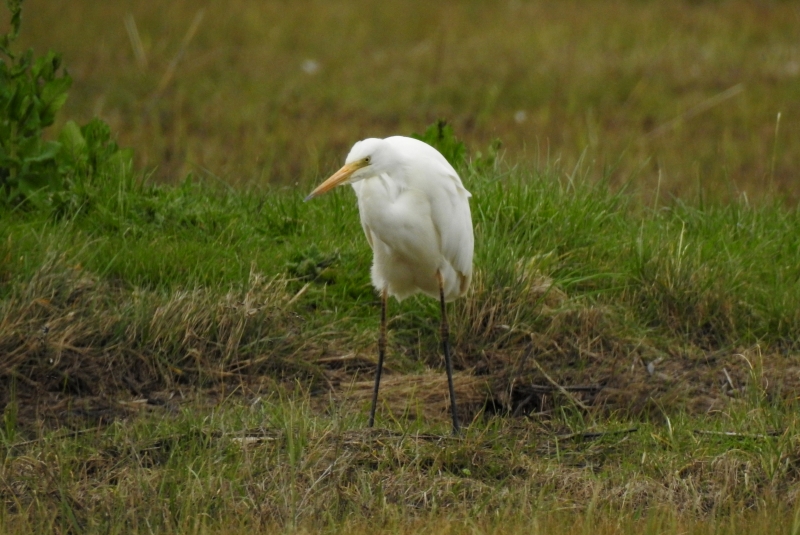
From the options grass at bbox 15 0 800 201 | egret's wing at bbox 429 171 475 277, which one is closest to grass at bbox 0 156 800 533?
egret's wing at bbox 429 171 475 277

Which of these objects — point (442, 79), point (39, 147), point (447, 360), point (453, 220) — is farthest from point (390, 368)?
point (442, 79)

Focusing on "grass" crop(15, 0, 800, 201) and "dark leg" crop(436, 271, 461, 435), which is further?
"grass" crop(15, 0, 800, 201)

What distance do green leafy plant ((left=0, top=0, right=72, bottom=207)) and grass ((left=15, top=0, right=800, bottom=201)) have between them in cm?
225

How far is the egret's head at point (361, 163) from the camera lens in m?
3.52

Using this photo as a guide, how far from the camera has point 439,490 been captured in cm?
325

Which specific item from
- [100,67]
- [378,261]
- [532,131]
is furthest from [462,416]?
[100,67]

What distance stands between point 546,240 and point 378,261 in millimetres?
1030

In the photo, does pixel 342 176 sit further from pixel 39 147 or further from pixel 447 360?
pixel 39 147

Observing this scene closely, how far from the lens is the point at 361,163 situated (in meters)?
3.54

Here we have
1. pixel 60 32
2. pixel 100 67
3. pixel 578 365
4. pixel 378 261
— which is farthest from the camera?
pixel 60 32

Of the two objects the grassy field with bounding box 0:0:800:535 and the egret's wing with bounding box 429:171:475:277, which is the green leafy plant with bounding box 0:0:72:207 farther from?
the egret's wing with bounding box 429:171:475:277

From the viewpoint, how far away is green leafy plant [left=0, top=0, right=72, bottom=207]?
4.40 meters

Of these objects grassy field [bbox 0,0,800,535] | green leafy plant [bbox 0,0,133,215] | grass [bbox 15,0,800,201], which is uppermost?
green leafy plant [bbox 0,0,133,215]

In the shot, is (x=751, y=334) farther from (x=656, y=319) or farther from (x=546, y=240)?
(x=546, y=240)
